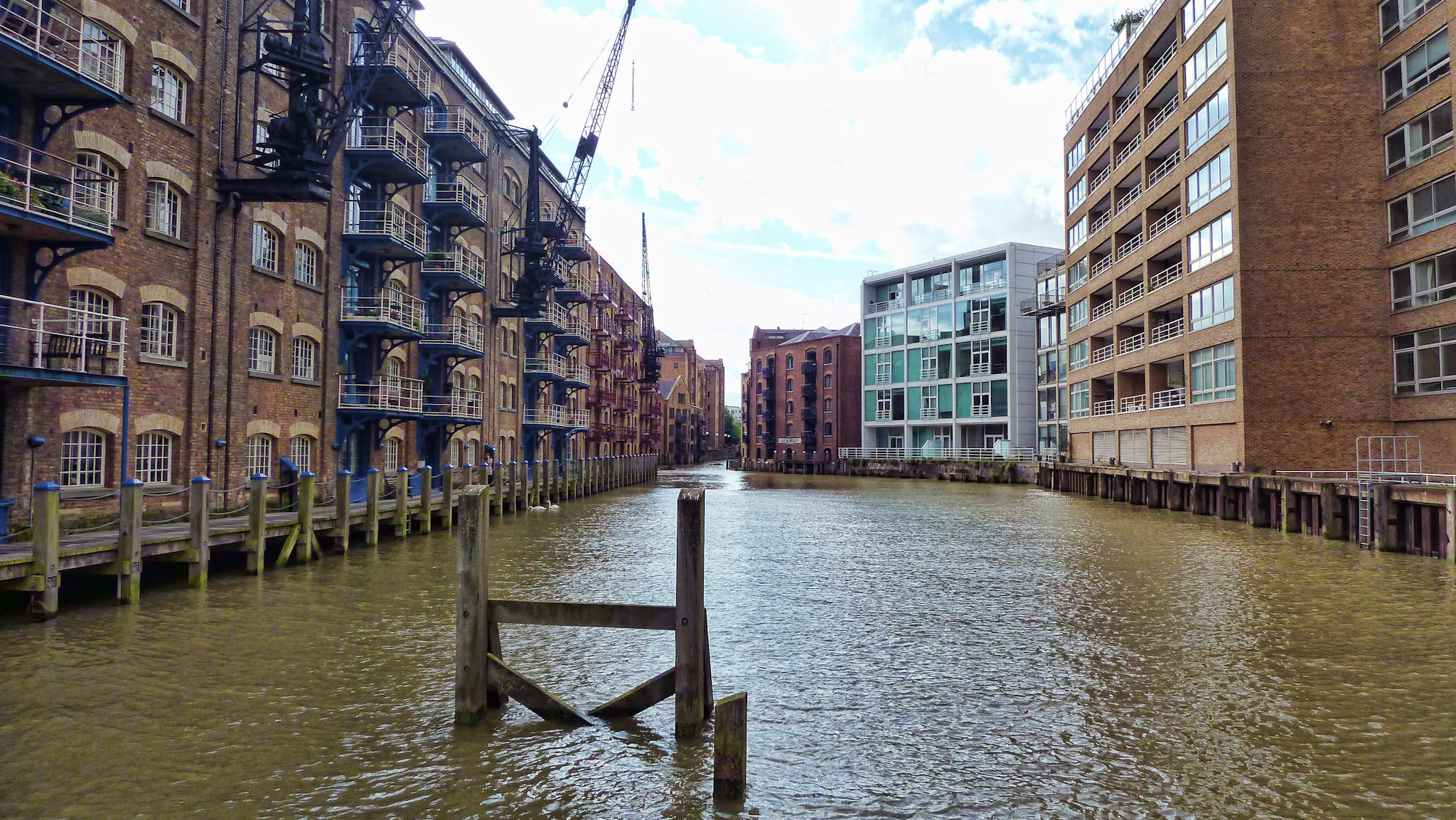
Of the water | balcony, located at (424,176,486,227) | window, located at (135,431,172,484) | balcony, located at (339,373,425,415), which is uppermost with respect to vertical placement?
balcony, located at (424,176,486,227)

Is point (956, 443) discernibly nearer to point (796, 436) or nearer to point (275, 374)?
point (796, 436)

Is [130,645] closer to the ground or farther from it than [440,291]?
closer to the ground

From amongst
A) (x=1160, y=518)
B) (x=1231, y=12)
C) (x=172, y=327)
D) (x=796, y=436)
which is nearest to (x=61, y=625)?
(x=172, y=327)

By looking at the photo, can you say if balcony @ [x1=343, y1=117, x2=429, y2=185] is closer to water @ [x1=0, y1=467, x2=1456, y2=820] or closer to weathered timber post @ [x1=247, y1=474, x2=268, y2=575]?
weathered timber post @ [x1=247, y1=474, x2=268, y2=575]

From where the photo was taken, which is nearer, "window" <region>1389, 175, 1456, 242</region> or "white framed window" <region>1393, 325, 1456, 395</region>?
"window" <region>1389, 175, 1456, 242</region>

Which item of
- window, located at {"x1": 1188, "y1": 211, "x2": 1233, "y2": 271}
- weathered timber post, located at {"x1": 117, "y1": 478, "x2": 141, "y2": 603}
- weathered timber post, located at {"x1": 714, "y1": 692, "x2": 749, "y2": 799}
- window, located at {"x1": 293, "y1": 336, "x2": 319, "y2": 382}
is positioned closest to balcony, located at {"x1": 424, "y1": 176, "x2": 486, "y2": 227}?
window, located at {"x1": 293, "y1": 336, "x2": 319, "y2": 382}

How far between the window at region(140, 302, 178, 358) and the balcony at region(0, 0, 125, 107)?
4384 mm

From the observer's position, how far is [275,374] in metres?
22.7

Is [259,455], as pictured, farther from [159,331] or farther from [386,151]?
[386,151]

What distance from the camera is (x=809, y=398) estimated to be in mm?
89750

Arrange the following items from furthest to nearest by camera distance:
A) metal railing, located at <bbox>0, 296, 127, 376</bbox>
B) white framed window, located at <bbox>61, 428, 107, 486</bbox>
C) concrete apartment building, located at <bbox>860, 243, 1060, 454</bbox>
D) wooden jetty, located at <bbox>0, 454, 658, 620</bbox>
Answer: concrete apartment building, located at <bbox>860, 243, 1060, 454</bbox>, white framed window, located at <bbox>61, 428, 107, 486</bbox>, metal railing, located at <bbox>0, 296, 127, 376</bbox>, wooden jetty, located at <bbox>0, 454, 658, 620</bbox>

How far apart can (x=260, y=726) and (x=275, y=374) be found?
56.4 feet

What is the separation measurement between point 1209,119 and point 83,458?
36813 millimetres

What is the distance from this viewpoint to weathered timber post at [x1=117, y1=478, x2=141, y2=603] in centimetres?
1252
